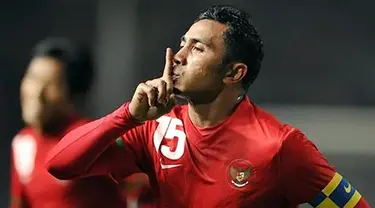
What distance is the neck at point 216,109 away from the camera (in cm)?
216

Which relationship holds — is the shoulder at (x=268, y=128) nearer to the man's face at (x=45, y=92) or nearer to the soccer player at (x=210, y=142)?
the soccer player at (x=210, y=142)

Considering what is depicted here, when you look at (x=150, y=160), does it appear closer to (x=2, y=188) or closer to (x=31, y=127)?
(x=31, y=127)

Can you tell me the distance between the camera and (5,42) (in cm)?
422

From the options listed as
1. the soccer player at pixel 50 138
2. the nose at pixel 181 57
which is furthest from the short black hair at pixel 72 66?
the nose at pixel 181 57

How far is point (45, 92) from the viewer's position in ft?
8.38

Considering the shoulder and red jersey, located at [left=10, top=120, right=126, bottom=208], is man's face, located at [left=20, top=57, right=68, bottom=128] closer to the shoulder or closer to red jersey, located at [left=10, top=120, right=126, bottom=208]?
red jersey, located at [left=10, top=120, right=126, bottom=208]

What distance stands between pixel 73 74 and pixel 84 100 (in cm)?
9

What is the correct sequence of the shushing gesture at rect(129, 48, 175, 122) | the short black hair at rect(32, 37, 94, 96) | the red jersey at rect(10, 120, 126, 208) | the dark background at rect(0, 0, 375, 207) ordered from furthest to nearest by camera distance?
the dark background at rect(0, 0, 375, 207) → the short black hair at rect(32, 37, 94, 96) → the red jersey at rect(10, 120, 126, 208) → the shushing gesture at rect(129, 48, 175, 122)

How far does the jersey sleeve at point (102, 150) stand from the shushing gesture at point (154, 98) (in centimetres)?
3

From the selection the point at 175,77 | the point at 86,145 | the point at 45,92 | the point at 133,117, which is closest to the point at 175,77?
the point at 175,77

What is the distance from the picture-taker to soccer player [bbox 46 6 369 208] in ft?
6.87

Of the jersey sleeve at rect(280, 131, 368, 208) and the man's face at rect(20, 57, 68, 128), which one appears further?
the man's face at rect(20, 57, 68, 128)

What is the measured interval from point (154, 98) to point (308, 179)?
0.34 m

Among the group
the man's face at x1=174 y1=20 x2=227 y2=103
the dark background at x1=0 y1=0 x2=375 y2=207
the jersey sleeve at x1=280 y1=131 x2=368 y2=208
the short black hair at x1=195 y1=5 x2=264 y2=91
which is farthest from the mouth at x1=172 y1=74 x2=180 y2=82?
the dark background at x1=0 y1=0 x2=375 y2=207
